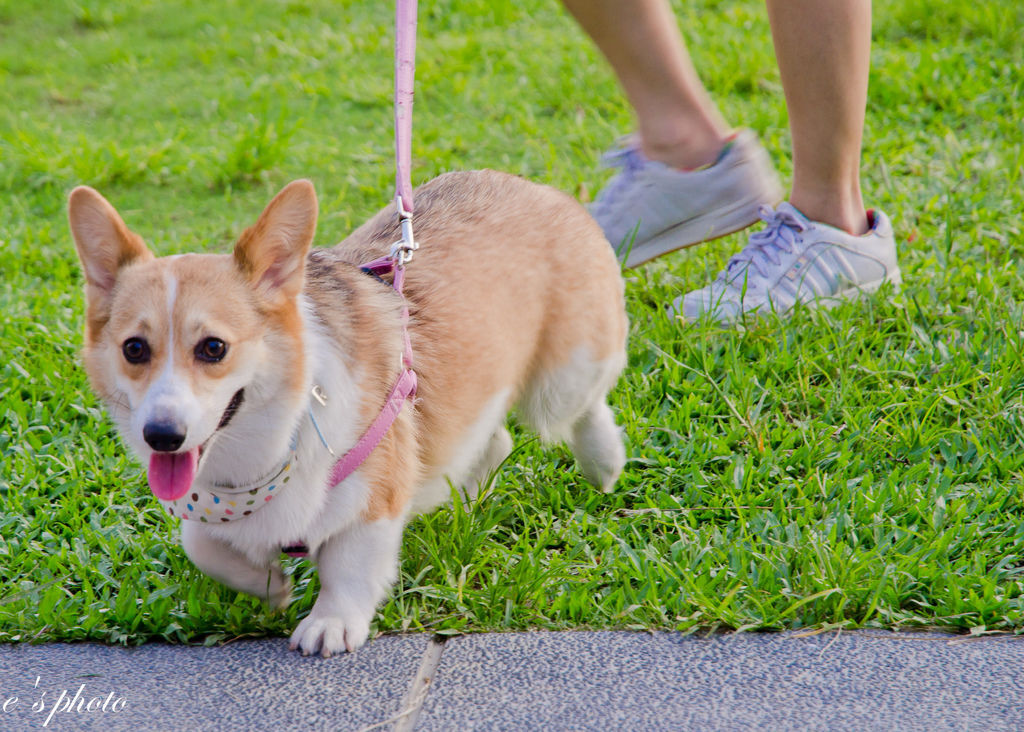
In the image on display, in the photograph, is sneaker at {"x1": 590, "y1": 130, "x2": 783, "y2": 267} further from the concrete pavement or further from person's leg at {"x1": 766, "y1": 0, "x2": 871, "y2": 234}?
the concrete pavement

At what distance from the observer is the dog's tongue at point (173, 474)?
213cm

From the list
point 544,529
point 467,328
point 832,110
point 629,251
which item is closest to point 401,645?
point 544,529

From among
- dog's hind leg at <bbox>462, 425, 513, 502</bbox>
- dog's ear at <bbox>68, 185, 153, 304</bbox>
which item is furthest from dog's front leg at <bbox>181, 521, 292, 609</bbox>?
dog's hind leg at <bbox>462, 425, 513, 502</bbox>

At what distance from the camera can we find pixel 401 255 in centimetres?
260

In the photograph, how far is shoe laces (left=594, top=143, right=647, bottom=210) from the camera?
12.6 ft

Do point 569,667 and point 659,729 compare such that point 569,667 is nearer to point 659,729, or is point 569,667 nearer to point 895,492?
point 659,729

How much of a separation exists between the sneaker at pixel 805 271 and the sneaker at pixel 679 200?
0.52 feet

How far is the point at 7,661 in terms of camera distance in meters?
2.35

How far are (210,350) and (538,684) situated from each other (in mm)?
937

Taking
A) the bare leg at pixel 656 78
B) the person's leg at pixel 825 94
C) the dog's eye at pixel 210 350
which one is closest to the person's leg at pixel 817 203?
the person's leg at pixel 825 94

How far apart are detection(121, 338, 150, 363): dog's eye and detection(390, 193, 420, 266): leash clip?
672 millimetres

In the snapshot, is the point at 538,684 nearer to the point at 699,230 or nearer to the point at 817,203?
the point at 699,230

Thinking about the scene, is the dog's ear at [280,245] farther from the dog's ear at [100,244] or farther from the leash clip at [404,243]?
the leash clip at [404,243]

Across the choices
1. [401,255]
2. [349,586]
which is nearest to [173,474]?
[349,586]
